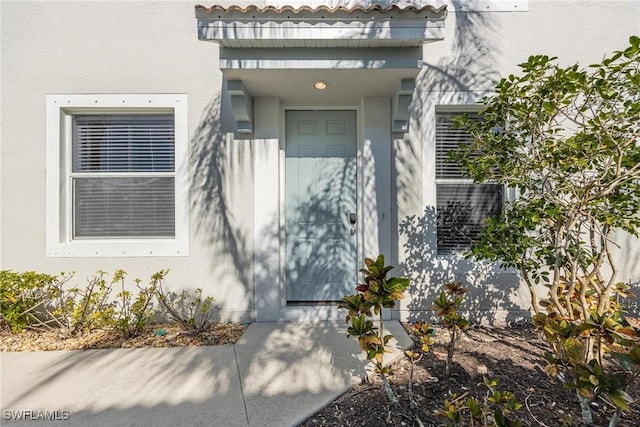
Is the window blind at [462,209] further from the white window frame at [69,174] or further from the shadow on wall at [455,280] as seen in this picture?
the white window frame at [69,174]

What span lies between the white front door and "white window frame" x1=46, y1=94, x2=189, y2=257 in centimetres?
128

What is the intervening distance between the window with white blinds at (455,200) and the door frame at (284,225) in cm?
99

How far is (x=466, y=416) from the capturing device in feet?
7.01

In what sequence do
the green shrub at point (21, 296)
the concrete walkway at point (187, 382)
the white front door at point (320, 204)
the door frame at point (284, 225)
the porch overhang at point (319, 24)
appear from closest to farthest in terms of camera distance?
1. the concrete walkway at point (187, 382)
2. the porch overhang at point (319, 24)
3. the green shrub at point (21, 296)
4. the door frame at point (284, 225)
5. the white front door at point (320, 204)

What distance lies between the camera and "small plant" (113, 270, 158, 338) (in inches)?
136

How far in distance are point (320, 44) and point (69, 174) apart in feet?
11.3

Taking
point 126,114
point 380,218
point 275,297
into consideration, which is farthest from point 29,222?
point 380,218

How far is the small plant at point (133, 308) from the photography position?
3466 millimetres

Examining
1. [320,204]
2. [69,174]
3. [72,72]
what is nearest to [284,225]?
[320,204]

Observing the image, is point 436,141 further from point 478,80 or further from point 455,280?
point 455,280

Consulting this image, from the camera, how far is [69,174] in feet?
12.7

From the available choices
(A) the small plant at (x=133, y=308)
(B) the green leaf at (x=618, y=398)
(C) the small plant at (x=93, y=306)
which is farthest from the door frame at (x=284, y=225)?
(B) the green leaf at (x=618, y=398)

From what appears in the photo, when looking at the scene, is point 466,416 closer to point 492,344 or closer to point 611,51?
point 492,344

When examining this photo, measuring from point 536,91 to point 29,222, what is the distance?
5.47m
